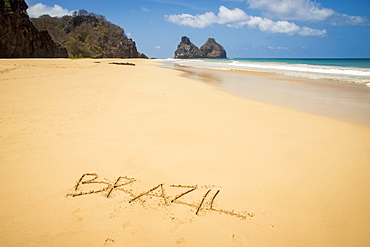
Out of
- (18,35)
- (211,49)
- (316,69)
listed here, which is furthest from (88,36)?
(211,49)

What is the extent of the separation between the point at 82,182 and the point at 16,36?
123ft

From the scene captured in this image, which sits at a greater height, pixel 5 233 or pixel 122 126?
pixel 122 126

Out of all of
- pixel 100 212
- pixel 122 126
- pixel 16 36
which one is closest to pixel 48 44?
pixel 16 36

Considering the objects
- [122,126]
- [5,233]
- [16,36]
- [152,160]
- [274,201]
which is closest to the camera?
[5,233]

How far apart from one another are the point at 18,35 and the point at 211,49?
141 m

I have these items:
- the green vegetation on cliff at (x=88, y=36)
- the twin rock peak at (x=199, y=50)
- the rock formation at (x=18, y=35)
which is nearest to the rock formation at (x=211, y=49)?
the twin rock peak at (x=199, y=50)

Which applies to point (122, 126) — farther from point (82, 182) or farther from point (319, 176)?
point (319, 176)

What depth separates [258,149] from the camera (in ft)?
10.5

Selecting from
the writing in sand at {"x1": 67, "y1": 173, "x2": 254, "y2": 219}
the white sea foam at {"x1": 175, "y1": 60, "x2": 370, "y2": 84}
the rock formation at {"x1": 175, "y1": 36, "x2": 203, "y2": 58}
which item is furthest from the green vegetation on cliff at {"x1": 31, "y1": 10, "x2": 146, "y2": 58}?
the rock formation at {"x1": 175, "y1": 36, "x2": 203, "y2": 58}

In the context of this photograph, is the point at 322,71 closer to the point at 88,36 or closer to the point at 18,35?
the point at 18,35

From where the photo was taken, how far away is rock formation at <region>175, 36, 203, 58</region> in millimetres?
144125

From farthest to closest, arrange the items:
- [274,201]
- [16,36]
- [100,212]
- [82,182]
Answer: [16,36]
[82,182]
[274,201]
[100,212]

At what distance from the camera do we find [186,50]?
144125 mm

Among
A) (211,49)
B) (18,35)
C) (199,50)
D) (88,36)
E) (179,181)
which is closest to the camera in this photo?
(179,181)
